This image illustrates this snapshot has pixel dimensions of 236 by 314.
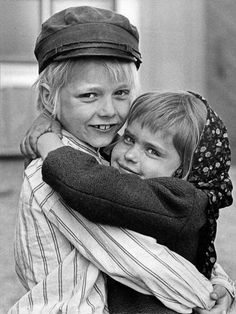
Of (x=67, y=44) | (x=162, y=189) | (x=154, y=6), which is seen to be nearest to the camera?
(x=162, y=189)

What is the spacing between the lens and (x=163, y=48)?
18.5 ft

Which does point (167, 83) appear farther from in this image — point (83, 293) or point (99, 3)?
point (83, 293)

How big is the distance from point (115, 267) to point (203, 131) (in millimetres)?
477

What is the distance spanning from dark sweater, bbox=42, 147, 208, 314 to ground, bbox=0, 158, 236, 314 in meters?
1.55

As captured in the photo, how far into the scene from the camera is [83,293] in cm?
177

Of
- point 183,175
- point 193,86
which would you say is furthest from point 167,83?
point 183,175

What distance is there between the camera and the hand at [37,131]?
191cm

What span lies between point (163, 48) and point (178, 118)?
385 centimetres

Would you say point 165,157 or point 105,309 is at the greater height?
point 165,157

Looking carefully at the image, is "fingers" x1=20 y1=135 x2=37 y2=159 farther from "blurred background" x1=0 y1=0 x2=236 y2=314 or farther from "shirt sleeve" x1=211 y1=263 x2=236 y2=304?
"blurred background" x1=0 y1=0 x2=236 y2=314

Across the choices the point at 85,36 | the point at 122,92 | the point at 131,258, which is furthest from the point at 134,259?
the point at 85,36

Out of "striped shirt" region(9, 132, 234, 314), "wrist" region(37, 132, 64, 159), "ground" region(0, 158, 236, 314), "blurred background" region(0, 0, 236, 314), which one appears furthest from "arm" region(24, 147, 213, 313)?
"blurred background" region(0, 0, 236, 314)

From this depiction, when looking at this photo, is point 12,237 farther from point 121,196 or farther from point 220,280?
point 121,196

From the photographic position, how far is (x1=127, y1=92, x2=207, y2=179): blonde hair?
1871mm
